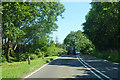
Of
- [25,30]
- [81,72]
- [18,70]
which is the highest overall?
[25,30]

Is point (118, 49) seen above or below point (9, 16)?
below

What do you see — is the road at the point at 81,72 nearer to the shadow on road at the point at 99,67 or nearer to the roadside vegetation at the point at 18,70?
the shadow on road at the point at 99,67

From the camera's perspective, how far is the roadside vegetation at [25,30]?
15031 mm

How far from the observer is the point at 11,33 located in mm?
20562

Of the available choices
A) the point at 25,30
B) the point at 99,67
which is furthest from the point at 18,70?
the point at 25,30

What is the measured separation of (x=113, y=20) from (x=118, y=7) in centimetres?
267

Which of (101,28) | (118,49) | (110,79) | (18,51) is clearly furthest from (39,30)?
(110,79)

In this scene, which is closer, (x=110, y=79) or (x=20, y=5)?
(x=110, y=79)

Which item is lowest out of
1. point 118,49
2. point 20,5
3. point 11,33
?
point 118,49

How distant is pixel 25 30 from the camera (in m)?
29.6

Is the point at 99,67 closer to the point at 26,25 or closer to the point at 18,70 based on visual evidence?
the point at 18,70

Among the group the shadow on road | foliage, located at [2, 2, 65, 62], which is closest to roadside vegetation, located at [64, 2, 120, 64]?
the shadow on road

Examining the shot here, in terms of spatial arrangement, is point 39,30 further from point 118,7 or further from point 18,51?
point 118,7

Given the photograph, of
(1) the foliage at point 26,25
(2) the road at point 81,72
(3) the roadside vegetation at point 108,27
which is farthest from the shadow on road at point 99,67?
(1) the foliage at point 26,25
